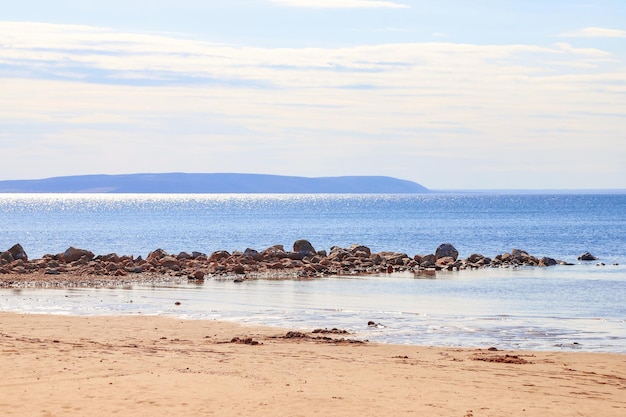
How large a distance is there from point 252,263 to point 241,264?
101 centimetres

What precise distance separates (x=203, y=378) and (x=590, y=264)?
35968 mm

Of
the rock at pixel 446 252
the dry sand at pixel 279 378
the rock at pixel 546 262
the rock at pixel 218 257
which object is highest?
the rock at pixel 446 252

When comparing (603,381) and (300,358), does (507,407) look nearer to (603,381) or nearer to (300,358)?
(603,381)

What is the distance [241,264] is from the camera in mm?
38844

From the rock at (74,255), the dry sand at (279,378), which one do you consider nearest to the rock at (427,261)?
the rock at (74,255)

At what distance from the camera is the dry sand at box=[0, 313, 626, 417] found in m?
11.4

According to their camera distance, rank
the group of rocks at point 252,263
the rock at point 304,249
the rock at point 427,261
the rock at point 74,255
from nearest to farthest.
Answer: the group of rocks at point 252,263
the rock at point 74,255
the rock at point 427,261
the rock at point 304,249

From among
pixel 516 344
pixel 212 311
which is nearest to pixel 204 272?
pixel 212 311

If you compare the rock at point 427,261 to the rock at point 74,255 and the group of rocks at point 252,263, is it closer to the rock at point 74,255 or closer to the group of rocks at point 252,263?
the group of rocks at point 252,263

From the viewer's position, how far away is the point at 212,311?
77.9 feet

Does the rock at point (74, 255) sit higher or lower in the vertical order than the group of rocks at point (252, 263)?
higher

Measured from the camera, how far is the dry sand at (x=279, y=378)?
37.4ft

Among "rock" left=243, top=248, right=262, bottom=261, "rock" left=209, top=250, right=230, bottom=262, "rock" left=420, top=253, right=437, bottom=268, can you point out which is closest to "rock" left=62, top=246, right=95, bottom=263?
"rock" left=209, top=250, right=230, bottom=262

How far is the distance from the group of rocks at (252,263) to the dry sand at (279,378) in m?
17.3
